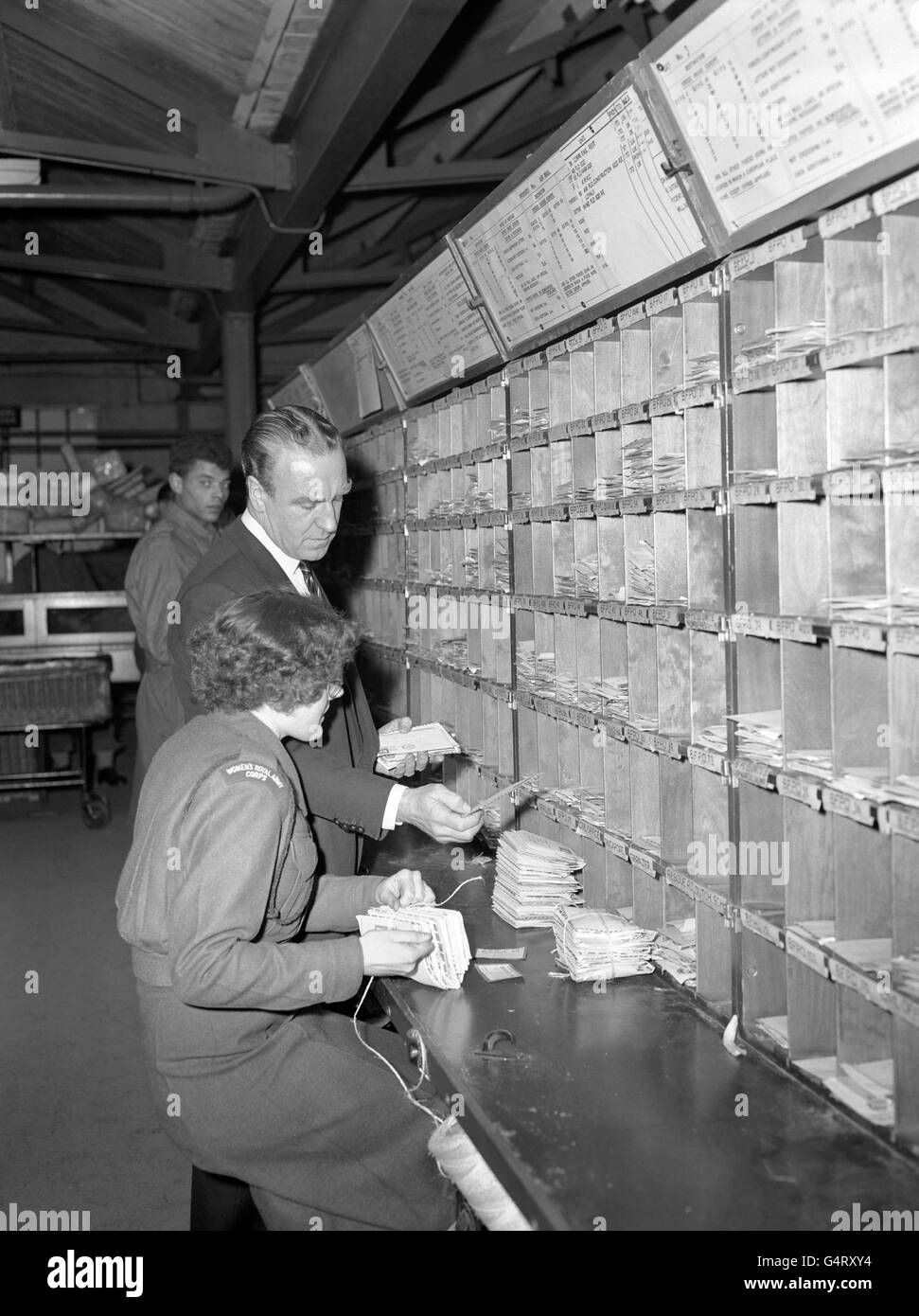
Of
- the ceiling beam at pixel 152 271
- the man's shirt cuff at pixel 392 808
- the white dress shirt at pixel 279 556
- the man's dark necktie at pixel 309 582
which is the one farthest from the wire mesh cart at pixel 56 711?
the man's shirt cuff at pixel 392 808

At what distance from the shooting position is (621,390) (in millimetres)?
2957

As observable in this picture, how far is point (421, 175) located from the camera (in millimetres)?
6320

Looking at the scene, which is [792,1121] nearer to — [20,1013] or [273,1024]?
[273,1024]

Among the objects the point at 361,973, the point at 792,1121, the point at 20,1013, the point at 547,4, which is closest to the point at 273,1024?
the point at 361,973

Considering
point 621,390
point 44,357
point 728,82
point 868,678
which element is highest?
point 44,357

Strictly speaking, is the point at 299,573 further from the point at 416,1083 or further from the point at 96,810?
the point at 96,810

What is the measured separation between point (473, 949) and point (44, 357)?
10977 millimetres

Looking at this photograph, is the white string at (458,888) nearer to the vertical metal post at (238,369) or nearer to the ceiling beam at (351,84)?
the ceiling beam at (351,84)

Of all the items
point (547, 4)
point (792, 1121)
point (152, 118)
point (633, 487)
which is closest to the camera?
point (792, 1121)

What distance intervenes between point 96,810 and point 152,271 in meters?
3.89

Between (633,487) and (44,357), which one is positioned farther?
(44,357)

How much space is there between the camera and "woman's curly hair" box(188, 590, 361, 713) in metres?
2.48

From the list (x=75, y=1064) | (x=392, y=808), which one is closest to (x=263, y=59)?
(x=392, y=808)
